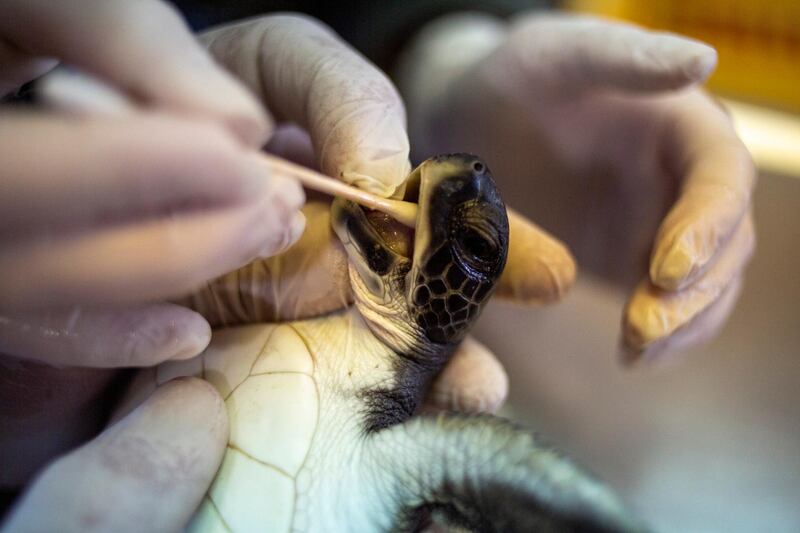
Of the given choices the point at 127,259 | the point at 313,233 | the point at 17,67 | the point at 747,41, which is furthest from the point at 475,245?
the point at 747,41

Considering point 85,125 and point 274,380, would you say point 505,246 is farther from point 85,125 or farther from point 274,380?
point 85,125

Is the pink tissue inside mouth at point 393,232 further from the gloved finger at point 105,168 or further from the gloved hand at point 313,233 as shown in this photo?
the gloved finger at point 105,168

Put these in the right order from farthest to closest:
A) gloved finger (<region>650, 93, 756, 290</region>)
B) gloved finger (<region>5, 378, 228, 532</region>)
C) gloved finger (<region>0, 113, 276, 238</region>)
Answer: gloved finger (<region>650, 93, 756, 290</region>) → gloved finger (<region>5, 378, 228, 532</region>) → gloved finger (<region>0, 113, 276, 238</region>)

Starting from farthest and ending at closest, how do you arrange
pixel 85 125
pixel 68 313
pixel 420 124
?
1. pixel 420 124
2. pixel 68 313
3. pixel 85 125

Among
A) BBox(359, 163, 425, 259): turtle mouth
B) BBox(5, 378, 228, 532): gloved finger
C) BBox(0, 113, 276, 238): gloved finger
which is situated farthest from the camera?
BBox(359, 163, 425, 259): turtle mouth

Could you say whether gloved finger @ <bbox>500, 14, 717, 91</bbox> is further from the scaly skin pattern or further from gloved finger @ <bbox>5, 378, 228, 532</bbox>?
gloved finger @ <bbox>5, 378, 228, 532</bbox>

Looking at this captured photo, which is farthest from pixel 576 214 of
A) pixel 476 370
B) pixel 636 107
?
pixel 476 370

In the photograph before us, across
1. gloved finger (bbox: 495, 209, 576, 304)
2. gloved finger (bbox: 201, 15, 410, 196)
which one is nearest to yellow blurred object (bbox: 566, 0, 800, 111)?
gloved finger (bbox: 495, 209, 576, 304)
